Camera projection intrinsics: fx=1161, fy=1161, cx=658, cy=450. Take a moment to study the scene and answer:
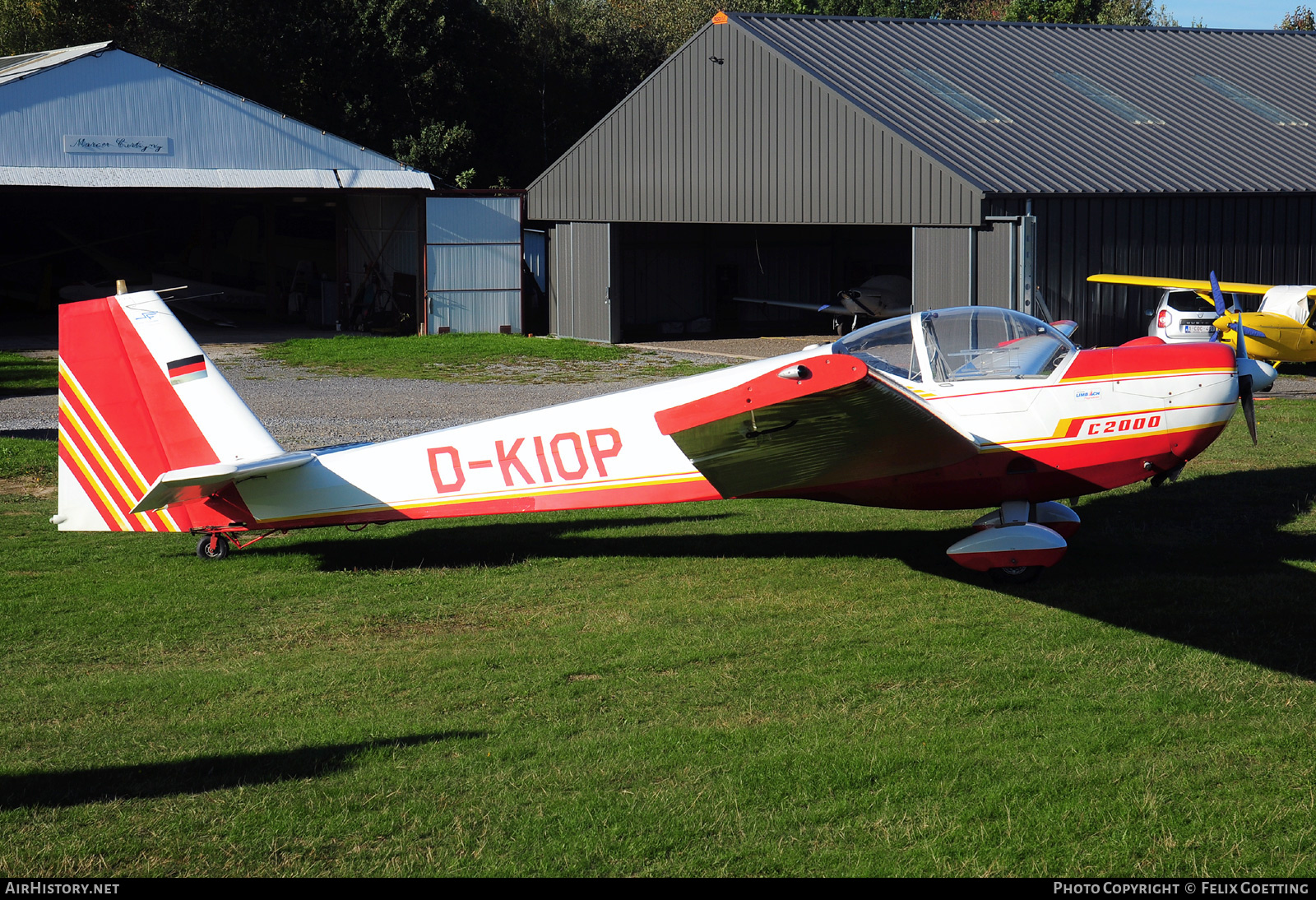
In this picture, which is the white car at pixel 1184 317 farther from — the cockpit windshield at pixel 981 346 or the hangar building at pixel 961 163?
the cockpit windshield at pixel 981 346

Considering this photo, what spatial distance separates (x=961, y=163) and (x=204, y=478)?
16861 mm

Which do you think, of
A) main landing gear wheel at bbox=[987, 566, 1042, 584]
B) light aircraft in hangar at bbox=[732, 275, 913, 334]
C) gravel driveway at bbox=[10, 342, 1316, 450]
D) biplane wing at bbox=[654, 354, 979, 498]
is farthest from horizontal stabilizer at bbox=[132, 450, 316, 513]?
light aircraft in hangar at bbox=[732, 275, 913, 334]

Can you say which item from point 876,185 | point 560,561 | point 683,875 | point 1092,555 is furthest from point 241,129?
point 683,875

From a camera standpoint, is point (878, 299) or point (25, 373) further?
point (878, 299)

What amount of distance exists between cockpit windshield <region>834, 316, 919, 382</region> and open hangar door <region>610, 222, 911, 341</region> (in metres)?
23.4

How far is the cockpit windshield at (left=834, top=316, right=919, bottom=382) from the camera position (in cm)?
838

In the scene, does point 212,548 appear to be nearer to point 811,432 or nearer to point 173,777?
point 173,777

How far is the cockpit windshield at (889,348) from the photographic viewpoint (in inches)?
330

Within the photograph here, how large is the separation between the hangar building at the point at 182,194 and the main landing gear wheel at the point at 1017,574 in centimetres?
2347

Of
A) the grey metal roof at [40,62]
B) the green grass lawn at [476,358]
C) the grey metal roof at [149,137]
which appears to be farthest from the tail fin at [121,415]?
the grey metal roof at [40,62]

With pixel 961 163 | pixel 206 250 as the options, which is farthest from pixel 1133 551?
pixel 206 250

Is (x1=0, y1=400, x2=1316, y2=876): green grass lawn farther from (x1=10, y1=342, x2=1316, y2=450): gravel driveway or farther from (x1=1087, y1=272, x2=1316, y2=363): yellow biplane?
(x1=1087, y1=272, x2=1316, y2=363): yellow biplane

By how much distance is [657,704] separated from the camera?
6.05 m

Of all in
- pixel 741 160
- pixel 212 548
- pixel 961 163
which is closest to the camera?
pixel 212 548
